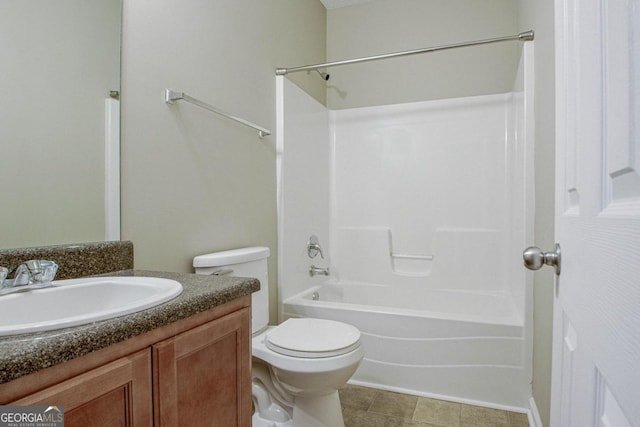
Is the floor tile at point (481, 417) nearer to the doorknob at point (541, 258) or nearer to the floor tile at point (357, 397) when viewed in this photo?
the floor tile at point (357, 397)

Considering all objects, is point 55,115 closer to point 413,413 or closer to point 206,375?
point 206,375

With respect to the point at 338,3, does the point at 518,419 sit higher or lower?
lower

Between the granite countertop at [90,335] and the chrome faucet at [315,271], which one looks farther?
the chrome faucet at [315,271]

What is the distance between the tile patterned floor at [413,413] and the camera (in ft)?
5.82

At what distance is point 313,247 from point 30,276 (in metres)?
1.95

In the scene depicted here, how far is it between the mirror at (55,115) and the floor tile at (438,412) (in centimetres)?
173

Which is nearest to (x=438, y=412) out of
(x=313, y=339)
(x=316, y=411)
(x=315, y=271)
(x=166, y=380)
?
(x=316, y=411)

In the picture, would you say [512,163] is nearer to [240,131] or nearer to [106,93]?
[240,131]

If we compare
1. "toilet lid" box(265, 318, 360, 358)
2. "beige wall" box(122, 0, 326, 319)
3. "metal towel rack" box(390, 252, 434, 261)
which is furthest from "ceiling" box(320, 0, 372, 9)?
"toilet lid" box(265, 318, 360, 358)

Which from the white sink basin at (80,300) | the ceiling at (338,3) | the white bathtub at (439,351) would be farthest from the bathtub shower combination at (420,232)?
the white sink basin at (80,300)

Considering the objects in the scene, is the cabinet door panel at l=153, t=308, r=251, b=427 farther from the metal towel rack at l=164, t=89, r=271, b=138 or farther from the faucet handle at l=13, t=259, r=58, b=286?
the metal towel rack at l=164, t=89, r=271, b=138

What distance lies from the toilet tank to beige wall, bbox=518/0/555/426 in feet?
4.13

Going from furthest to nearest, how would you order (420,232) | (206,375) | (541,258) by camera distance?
(420,232), (206,375), (541,258)

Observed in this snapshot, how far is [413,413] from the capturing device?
186 centimetres
